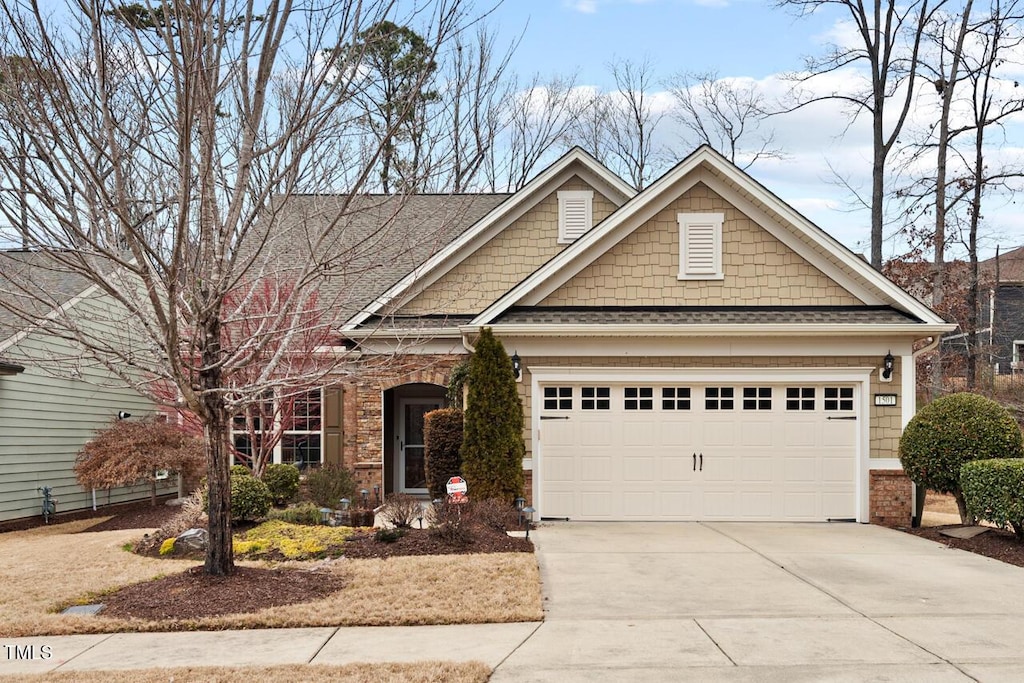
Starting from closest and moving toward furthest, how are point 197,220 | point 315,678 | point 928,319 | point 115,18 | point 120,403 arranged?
point 315,678 < point 115,18 < point 197,220 < point 928,319 < point 120,403

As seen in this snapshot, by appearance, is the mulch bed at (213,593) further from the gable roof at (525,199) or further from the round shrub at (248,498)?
the gable roof at (525,199)

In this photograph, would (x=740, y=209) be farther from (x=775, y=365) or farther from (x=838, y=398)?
(x=838, y=398)

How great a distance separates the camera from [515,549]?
37.8ft

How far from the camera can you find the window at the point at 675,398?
14820 mm

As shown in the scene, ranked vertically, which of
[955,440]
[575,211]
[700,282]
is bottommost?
[955,440]

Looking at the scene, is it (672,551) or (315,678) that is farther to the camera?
(672,551)

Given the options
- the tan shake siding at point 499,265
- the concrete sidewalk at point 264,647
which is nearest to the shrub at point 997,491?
the concrete sidewalk at point 264,647

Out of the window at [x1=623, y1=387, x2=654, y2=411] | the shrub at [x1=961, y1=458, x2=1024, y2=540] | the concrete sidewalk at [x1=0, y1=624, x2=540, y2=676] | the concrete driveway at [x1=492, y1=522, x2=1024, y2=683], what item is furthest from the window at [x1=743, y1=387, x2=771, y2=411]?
the concrete sidewalk at [x1=0, y1=624, x2=540, y2=676]

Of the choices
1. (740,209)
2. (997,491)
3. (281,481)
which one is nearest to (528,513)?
(281,481)

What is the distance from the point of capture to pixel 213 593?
904 centimetres

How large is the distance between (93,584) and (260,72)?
17.9ft

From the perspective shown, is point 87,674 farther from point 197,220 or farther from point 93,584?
point 197,220

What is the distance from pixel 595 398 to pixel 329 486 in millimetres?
4677

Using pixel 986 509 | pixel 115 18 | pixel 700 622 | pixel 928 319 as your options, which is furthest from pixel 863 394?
pixel 115 18
